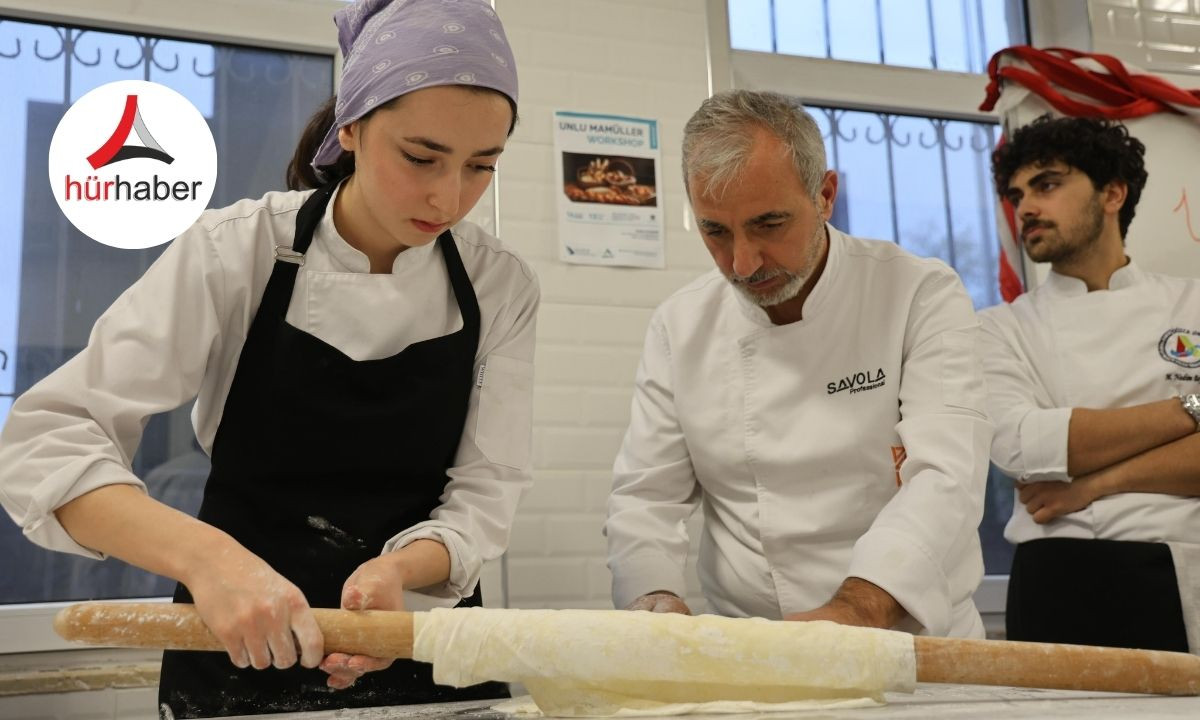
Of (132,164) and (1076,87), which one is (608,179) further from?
(1076,87)

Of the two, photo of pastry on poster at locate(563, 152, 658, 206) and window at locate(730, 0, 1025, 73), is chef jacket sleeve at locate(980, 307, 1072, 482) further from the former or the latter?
window at locate(730, 0, 1025, 73)

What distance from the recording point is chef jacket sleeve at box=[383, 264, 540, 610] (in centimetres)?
147

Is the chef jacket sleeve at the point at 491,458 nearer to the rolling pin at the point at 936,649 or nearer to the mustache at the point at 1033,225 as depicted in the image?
the rolling pin at the point at 936,649

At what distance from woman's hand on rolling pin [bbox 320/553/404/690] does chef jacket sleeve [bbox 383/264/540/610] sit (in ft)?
0.43

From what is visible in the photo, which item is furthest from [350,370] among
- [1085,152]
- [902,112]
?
Result: [902,112]

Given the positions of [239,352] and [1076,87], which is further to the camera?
[1076,87]

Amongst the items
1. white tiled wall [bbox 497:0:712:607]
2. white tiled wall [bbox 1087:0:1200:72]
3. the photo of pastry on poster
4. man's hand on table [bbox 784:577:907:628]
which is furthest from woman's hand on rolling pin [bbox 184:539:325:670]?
white tiled wall [bbox 1087:0:1200:72]

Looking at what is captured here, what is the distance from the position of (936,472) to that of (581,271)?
127 cm

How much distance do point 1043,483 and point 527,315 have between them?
136 cm

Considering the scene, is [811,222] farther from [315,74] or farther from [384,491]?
[315,74]

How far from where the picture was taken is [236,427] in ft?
5.01

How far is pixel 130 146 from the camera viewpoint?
8.80 ft

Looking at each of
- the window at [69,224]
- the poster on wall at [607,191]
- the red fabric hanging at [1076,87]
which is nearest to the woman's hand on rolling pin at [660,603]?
the poster on wall at [607,191]

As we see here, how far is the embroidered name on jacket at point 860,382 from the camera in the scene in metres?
1.94
